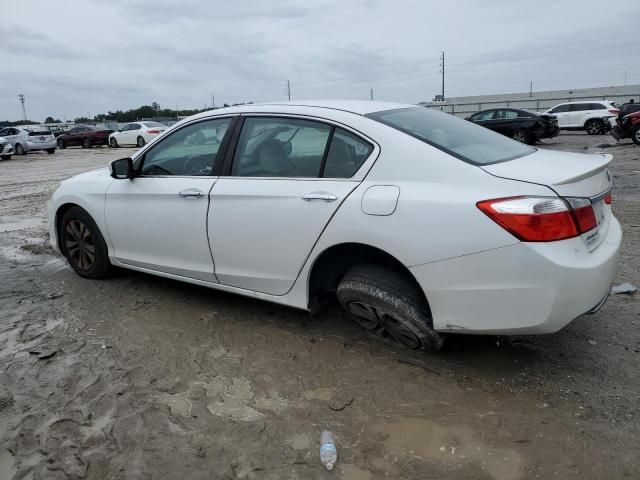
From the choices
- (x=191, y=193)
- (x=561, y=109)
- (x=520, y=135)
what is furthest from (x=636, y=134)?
(x=191, y=193)

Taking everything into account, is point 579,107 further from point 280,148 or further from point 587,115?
point 280,148

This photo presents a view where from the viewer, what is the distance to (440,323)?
9.34 feet

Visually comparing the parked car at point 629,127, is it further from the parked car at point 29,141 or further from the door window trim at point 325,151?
the parked car at point 29,141

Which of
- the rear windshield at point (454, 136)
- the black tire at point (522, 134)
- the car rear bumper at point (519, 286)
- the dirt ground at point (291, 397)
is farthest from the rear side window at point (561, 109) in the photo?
the car rear bumper at point (519, 286)

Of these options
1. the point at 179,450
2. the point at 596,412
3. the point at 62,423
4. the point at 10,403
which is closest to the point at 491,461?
the point at 596,412

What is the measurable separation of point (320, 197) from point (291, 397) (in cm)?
116

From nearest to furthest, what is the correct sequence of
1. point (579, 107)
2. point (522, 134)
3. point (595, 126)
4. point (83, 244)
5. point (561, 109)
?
1. point (83, 244)
2. point (522, 134)
3. point (595, 126)
4. point (579, 107)
5. point (561, 109)

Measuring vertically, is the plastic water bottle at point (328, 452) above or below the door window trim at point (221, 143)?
below

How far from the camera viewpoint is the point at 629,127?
1596 centimetres

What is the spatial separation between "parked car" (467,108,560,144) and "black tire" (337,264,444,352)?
18.0 m

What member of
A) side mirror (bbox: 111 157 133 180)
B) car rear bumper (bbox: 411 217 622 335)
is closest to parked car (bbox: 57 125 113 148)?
side mirror (bbox: 111 157 133 180)

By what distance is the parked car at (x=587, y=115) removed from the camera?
75.2 feet

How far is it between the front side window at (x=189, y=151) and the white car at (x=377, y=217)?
0.01 meters

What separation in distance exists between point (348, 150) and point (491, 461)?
185cm
